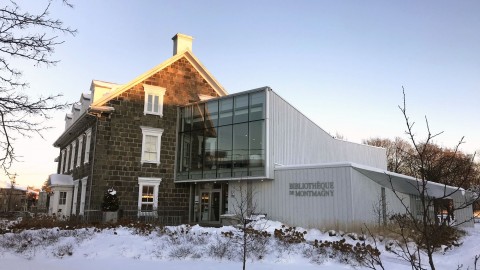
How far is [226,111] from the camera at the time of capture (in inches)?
943

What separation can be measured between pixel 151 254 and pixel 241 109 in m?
12.7

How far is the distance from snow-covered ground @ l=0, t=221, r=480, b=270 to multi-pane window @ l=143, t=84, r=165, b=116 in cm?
1192

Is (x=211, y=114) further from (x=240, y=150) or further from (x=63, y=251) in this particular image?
(x=63, y=251)

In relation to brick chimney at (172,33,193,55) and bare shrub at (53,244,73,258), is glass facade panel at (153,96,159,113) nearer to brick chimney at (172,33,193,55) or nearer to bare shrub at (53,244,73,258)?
brick chimney at (172,33,193,55)

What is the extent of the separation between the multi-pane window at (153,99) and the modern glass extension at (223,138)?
167cm

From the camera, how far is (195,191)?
26.1 meters

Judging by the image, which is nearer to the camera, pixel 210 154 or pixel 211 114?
pixel 210 154

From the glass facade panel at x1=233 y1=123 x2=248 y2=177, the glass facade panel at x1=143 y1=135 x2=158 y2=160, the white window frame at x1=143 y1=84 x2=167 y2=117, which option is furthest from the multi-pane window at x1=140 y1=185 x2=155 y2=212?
the glass facade panel at x1=233 y1=123 x2=248 y2=177

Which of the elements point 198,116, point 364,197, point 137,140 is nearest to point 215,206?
point 198,116

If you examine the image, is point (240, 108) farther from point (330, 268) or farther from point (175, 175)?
point (330, 268)

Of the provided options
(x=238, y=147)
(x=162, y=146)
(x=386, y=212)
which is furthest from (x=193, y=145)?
(x=386, y=212)

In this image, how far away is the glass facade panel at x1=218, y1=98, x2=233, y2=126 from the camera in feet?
77.8

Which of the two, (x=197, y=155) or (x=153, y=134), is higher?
(x=153, y=134)

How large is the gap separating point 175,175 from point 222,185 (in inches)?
147
